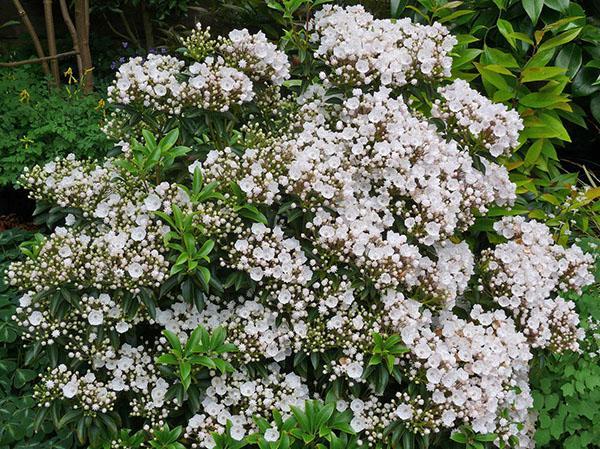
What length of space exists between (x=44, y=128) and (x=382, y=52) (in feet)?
7.19

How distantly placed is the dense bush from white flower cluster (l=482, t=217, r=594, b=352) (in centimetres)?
238

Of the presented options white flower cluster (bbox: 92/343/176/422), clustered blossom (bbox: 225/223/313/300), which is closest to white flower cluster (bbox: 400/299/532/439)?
clustered blossom (bbox: 225/223/313/300)

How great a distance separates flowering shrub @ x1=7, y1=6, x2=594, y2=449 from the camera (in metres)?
2.43

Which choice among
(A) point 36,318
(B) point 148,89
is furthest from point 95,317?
(B) point 148,89

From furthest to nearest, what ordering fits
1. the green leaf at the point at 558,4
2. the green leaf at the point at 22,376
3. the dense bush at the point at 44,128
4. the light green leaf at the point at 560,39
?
1. the dense bush at the point at 44,128
2. the green leaf at the point at 558,4
3. the light green leaf at the point at 560,39
4. the green leaf at the point at 22,376

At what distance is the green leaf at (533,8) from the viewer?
3730mm

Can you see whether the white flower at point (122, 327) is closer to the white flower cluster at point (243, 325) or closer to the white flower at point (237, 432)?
the white flower cluster at point (243, 325)

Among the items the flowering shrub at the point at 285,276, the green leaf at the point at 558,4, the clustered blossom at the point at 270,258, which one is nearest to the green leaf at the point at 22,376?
the flowering shrub at the point at 285,276

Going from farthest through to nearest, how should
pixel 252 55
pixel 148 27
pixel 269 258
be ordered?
pixel 148 27 < pixel 252 55 < pixel 269 258

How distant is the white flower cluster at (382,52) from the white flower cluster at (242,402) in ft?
3.99

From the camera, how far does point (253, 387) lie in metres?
2.50

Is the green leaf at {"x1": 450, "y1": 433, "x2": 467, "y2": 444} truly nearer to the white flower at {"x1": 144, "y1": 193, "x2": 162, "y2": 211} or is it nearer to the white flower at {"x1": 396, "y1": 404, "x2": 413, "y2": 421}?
the white flower at {"x1": 396, "y1": 404, "x2": 413, "y2": 421}

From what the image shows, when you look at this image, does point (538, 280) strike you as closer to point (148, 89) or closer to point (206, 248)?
point (206, 248)

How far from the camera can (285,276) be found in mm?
2451
